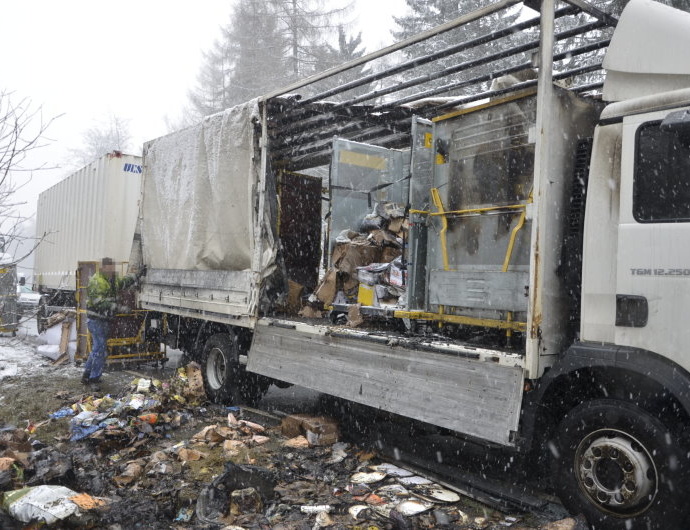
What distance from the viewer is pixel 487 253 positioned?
468 cm

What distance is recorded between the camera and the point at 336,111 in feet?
21.1

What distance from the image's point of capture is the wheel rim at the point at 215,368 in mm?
7230

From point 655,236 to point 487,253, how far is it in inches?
A: 56.1

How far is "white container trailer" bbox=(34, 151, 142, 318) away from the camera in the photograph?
10.6 meters

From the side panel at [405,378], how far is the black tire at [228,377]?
737mm

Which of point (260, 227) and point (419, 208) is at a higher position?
point (419, 208)

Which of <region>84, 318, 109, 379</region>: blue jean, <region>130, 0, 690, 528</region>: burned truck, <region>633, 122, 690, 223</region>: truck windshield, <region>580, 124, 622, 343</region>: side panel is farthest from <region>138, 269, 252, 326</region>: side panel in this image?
<region>633, 122, 690, 223</region>: truck windshield

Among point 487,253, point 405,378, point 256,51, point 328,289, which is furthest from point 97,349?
point 256,51

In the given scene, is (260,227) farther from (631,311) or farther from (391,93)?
(631,311)

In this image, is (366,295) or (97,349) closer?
(366,295)

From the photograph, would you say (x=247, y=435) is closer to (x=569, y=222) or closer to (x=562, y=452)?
(x=562, y=452)

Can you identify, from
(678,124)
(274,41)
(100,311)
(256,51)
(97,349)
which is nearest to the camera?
(678,124)

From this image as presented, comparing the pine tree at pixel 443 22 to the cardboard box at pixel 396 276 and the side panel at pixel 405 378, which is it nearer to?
the cardboard box at pixel 396 276

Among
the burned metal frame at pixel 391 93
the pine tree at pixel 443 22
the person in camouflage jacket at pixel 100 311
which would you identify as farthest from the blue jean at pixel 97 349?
the pine tree at pixel 443 22
